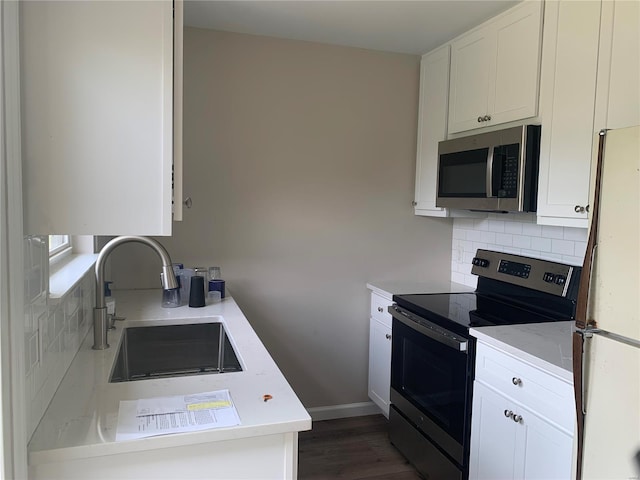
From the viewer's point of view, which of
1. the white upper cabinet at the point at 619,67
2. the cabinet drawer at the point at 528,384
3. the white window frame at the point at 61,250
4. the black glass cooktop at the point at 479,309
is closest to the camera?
the cabinet drawer at the point at 528,384

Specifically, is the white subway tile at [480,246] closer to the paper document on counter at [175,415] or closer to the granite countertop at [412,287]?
the granite countertop at [412,287]

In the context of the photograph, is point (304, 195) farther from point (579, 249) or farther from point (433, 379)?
point (579, 249)

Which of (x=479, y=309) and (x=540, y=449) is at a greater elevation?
(x=479, y=309)

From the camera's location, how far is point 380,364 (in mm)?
3039

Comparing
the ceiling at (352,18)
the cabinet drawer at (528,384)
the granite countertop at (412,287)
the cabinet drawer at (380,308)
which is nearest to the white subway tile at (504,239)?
the granite countertop at (412,287)

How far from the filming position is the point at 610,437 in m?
1.35

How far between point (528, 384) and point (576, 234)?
0.99 m

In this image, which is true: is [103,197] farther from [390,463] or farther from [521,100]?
[390,463]

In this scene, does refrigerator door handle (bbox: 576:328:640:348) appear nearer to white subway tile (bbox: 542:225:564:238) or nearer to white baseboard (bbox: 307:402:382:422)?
white subway tile (bbox: 542:225:564:238)

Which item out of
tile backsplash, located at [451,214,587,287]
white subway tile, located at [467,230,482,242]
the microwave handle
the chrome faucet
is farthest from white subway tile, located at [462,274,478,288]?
the chrome faucet

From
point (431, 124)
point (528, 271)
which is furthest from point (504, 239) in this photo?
point (431, 124)

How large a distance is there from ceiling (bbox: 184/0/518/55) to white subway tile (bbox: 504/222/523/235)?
3.69 ft

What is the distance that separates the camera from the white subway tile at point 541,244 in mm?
2586

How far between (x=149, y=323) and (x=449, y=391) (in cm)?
138
